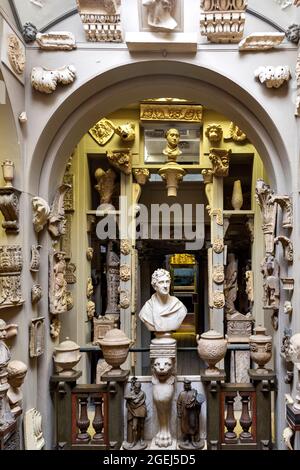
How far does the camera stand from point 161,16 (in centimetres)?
332

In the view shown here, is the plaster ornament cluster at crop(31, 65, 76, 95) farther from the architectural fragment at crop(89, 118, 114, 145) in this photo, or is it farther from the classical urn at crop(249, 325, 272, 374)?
the classical urn at crop(249, 325, 272, 374)

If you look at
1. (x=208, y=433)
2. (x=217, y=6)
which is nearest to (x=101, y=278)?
(x=208, y=433)

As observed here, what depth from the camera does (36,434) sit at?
3.33 m

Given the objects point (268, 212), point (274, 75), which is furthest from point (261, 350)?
point (274, 75)

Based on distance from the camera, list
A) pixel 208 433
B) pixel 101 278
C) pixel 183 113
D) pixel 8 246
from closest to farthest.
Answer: pixel 8 246
pixel 208 433
pixel 183 113
pixel 101 278

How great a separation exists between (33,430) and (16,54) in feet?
9.56

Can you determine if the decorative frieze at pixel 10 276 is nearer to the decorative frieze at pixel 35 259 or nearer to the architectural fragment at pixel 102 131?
the decorative frieze at pixel 35 259

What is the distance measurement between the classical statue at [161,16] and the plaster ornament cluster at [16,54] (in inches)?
40.7

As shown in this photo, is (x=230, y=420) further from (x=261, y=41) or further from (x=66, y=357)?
(x=261, y=41)

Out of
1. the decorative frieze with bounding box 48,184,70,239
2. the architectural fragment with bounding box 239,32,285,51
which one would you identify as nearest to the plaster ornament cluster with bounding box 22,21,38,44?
the decorative frieze with bounding box 48,184,70,239

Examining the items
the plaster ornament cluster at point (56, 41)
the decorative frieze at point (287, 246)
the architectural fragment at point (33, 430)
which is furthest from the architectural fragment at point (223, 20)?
the architectural fragment at point (33, 430)

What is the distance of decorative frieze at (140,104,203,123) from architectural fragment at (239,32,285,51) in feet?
→ 6.46

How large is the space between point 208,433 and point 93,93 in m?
3.11

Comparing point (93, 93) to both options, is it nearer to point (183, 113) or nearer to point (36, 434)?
point (183, 113)
